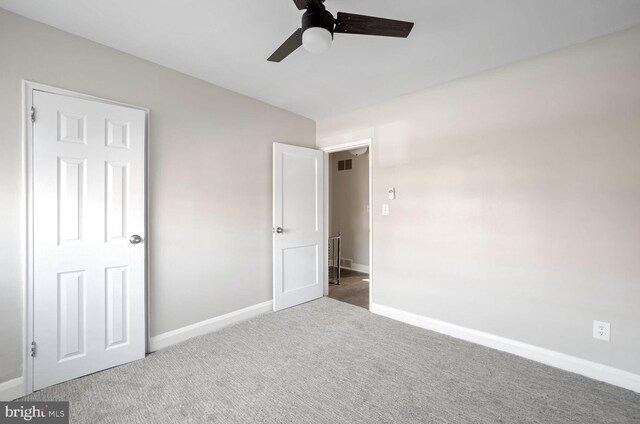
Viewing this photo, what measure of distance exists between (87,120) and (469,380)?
136 inches

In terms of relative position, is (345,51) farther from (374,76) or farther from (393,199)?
(393,199)

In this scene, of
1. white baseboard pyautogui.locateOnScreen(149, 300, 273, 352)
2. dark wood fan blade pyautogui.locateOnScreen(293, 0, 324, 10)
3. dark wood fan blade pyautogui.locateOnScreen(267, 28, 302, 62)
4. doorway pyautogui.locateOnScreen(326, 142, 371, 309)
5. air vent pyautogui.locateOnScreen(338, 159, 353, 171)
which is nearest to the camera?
dark wood fan blade pyautogui.locateOnScreen(293, 0, 324, 10)

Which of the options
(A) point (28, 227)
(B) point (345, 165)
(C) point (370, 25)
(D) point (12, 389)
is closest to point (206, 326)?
(D) point (12, 389)

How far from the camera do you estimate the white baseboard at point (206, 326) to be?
8.39ft

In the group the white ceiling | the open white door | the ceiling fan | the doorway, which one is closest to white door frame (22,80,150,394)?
the white ceiling

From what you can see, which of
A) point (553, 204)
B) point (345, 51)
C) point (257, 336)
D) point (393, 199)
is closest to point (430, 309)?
point (393, 199)

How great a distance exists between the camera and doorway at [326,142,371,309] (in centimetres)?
529

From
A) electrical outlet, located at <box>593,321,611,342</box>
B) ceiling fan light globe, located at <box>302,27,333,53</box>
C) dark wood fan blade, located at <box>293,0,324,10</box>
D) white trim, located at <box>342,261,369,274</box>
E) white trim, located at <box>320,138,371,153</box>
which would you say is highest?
dark wood fan blade, located at <box>293,0,324,10</box>

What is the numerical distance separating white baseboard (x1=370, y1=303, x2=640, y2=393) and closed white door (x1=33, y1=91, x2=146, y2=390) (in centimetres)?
267

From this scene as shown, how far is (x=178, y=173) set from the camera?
105 inches

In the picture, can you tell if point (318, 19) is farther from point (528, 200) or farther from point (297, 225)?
point (297, 225)

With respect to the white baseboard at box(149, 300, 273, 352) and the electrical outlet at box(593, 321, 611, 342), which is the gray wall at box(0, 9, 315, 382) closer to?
the white baseboard at box(149, 300, 273, 352)

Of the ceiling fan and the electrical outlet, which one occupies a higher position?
the ceiling fan

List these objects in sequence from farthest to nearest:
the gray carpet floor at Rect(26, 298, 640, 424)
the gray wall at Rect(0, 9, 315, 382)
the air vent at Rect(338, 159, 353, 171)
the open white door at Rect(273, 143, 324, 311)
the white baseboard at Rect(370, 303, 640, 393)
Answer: the air vent at Rect(338, 159, 353, 171) → the open white door at Rect(273, 143, 324, 311) → the white baseboard at Rect(370, 303, 640, 393) → the gray wall at Rect(0, 9, 315, 382) → the gray carpet floor at Rect(26, 298, 640, 424)
